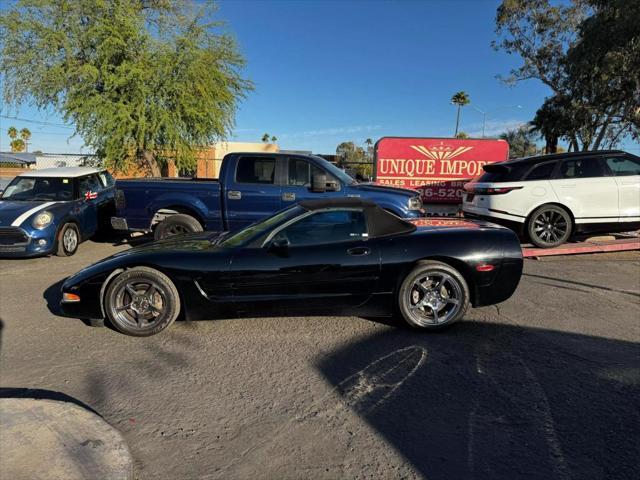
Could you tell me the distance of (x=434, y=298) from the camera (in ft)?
14.1

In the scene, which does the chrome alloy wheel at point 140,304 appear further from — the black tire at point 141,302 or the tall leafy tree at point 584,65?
the tall leafy tree at point 584,65

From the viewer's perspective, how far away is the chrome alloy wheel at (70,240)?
837 cm

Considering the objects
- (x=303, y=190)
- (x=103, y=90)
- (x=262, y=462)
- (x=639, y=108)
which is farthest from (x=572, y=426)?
(x=639, y=108)

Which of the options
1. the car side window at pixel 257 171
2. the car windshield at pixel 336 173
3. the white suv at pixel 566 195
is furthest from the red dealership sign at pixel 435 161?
the car side window at pixel 257 171

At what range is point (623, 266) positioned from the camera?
7.19 metres

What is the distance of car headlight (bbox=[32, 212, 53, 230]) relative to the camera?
311 inches

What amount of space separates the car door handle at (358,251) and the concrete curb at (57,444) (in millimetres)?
2438

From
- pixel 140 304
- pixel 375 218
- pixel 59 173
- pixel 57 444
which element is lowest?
pixel 57 444

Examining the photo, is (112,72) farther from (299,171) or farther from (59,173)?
(299,171)

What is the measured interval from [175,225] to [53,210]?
8.89ft

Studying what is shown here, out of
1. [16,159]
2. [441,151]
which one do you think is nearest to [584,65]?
[441,151]

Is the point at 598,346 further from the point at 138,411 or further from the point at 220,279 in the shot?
the point at 138,411

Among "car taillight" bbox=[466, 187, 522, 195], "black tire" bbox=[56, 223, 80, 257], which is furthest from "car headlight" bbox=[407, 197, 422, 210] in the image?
"black tire" bbox=[56, 223, 80, 257]

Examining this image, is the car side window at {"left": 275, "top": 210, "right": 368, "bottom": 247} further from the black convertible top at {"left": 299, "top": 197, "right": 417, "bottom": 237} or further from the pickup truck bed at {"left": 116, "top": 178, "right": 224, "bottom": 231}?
the pickup truck bed at {"left": 116, "top": 178, "right": 224, "bottom": 231}
